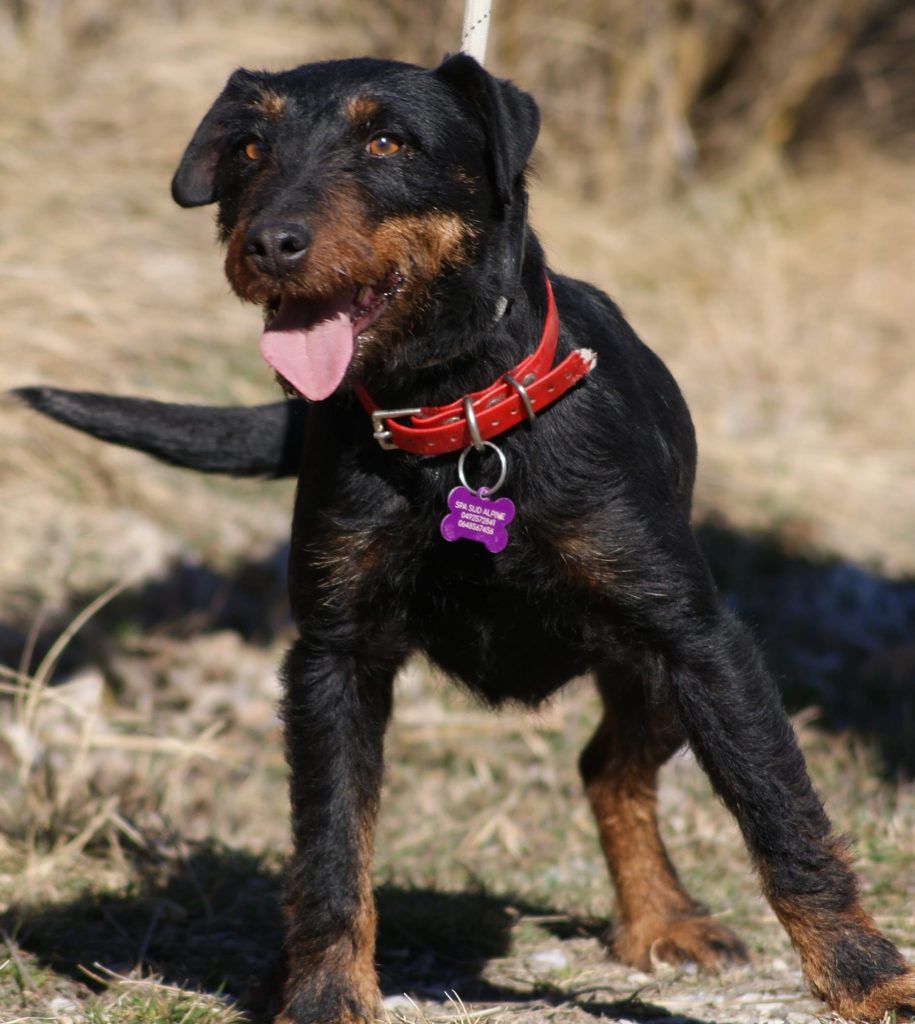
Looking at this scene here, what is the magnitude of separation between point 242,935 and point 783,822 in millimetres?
1783

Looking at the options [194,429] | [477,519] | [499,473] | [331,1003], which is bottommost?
[331,1003]

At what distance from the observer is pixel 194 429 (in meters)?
4.21

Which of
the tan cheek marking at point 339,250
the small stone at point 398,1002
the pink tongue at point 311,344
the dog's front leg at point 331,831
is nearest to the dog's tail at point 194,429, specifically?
the dog's front leg at point 331,831

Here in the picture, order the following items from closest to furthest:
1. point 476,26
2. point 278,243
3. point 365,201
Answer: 1. point 278,243
2. point 365,201
3. point 476,26

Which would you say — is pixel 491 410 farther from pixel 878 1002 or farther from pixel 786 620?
pixel 786 620

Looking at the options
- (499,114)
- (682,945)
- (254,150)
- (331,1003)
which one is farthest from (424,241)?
(682,945)

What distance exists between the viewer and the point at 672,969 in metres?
3.94

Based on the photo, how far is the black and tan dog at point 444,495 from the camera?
3.08m

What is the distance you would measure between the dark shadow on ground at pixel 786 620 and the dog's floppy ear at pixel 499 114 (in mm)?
2853

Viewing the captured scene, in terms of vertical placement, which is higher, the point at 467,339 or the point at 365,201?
the point at 365,201

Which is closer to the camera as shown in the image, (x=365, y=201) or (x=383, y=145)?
(x=365, y=201)

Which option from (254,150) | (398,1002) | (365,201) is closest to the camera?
(365,201)

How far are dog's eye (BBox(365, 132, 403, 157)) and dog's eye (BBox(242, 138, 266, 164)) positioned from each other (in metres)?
0.26

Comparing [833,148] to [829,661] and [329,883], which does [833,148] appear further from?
[329,883]
